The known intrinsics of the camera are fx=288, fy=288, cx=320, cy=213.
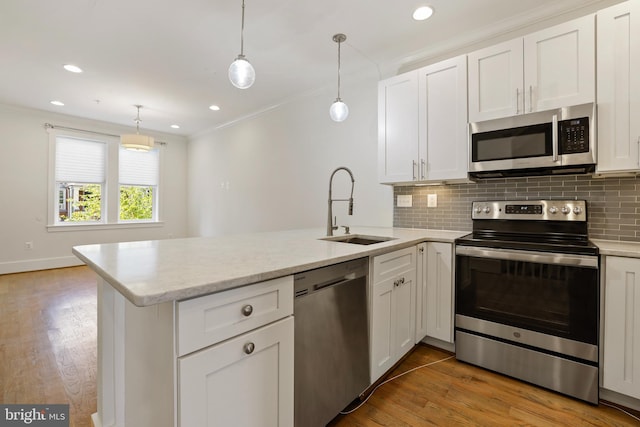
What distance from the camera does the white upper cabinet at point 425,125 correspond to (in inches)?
88.7

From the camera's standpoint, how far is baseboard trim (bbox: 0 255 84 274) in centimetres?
451

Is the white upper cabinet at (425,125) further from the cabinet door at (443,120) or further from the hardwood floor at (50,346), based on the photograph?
the hardwood floor at (50,346)

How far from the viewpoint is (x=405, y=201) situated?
9.43ft

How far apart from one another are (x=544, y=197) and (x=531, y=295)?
795mm

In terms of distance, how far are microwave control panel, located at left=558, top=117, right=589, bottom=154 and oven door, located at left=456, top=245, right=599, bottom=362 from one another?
66 cm

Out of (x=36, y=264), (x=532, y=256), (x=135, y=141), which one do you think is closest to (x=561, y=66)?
(x=532, y=256)

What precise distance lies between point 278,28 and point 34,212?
5.15m

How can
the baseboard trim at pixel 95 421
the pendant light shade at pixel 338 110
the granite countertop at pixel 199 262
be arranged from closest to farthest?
1. the granite countertop at pixel 199 262
2. the baseboard trim at pixel 95 421
3. the pendant light shade at pixel 338 110

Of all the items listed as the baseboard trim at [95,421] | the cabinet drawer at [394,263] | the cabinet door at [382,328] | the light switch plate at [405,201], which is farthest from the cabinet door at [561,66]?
the baseboard trim at [95,421]

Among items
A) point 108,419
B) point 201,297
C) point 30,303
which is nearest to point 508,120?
point 201,297

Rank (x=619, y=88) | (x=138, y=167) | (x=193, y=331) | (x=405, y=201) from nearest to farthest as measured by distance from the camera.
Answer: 1. (x=193, y=331)
2. (x=619, y=88)
3. (x=405, y=201)
4. (x=138, y=167)

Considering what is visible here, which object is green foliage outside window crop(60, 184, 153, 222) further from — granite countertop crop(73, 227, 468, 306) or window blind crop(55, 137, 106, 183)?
granite countertop crop(73, 227, 468, 306)

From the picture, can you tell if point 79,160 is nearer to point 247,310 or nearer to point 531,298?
point 247,310

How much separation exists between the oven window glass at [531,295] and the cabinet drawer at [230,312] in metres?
1.45
